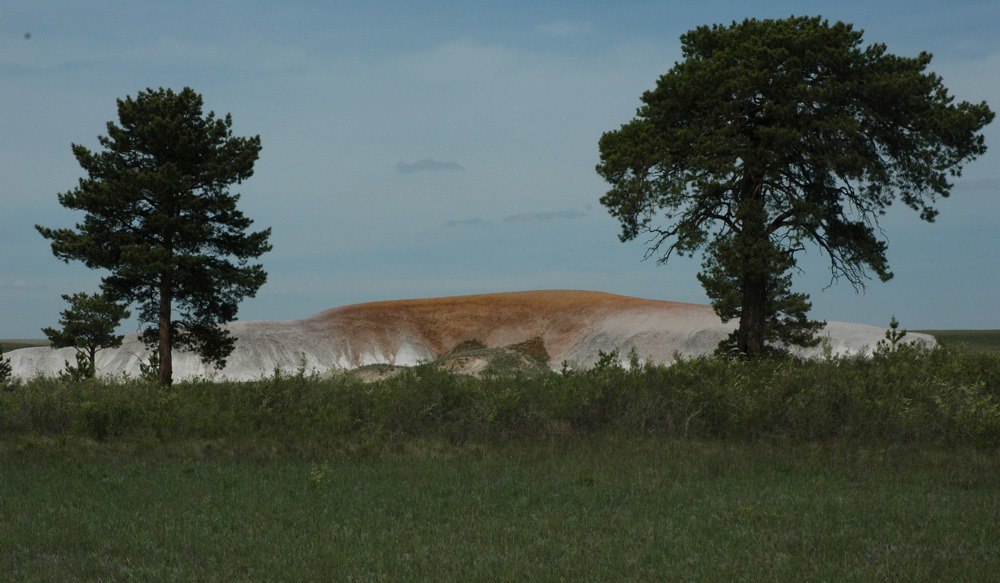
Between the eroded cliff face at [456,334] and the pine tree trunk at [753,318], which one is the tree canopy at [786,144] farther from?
the eroded cliff face at [456,334]

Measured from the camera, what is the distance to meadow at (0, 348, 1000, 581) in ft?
27.3

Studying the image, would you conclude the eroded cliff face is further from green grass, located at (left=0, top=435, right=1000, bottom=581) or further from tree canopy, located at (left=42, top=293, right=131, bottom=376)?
green grass, located at (left=0, top=435, right=1000, bottom=581)

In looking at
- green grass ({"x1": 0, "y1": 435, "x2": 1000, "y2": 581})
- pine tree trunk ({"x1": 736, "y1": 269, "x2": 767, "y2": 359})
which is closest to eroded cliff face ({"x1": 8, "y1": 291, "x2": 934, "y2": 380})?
pine tree trunk ({"x1": 736, "y1": 269, "x2": 767, "y2": 359})

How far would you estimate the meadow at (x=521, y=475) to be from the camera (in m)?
8.32

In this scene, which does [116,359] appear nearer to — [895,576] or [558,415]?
[558,415]

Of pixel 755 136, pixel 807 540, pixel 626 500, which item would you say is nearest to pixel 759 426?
pixel 626 500

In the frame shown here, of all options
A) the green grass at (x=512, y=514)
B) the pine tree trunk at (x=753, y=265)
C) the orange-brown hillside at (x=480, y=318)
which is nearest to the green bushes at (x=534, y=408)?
the green grass at (x=512, y=514)

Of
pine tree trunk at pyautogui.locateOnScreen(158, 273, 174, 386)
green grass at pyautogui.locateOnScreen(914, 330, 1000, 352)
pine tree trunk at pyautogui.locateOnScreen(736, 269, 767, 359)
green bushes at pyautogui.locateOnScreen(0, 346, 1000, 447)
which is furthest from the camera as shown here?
pine tree trunk at pyautogui.locateOnScreen(158, 273, 174, 386)

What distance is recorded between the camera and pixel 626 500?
10859mm

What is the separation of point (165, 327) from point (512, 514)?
24.8 meters

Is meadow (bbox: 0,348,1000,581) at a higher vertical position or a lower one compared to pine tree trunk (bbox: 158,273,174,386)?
lower

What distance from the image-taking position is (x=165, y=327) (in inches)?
1224

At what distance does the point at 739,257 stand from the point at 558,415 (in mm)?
10278

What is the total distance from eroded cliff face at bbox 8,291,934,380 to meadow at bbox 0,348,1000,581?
67.7ft
